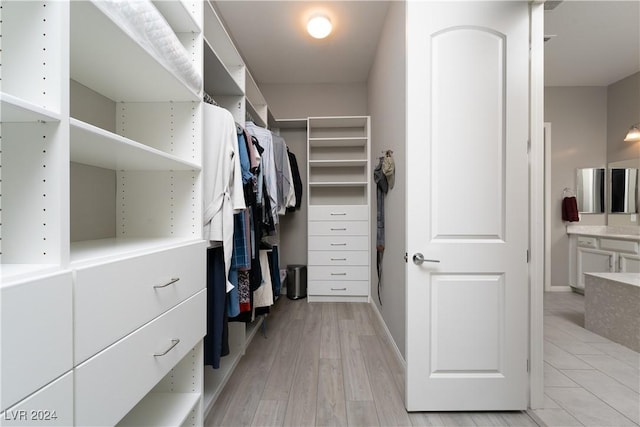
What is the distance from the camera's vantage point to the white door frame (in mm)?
1480

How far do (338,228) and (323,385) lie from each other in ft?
6.11

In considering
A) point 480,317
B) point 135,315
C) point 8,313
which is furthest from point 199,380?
point 480,317

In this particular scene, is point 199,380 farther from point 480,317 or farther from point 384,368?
point 480,317

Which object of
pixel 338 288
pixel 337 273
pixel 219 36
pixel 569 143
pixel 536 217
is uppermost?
pixel 219 36

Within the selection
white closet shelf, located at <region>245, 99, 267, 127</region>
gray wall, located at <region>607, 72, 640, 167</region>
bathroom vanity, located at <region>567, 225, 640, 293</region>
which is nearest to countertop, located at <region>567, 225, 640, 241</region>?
bathroom vanity, located at <region>567, 225, 640, 293</region>

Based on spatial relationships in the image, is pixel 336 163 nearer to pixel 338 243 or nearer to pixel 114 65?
pixel 338 243

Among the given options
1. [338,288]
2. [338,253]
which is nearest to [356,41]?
[338,253]

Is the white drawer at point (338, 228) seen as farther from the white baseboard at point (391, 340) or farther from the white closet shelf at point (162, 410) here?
the white closet shelf at point (162, 410)

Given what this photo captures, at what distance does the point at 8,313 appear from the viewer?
1.58 feet

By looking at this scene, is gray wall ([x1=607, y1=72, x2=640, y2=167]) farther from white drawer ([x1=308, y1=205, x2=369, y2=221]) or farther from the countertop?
white drawer ([x1=308, y1=205, x2=369, y2=221])

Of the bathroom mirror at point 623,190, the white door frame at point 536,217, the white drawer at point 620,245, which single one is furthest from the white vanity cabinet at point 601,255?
the white door frame at point 536,217

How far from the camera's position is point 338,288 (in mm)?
3301

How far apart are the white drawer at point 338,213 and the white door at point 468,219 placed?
1822 millimetres

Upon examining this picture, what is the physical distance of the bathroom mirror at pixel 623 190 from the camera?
3.43 metres
